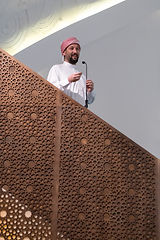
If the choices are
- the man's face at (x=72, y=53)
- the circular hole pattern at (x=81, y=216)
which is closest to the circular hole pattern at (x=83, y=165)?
the circular hole pattern at (x=81, y=216)

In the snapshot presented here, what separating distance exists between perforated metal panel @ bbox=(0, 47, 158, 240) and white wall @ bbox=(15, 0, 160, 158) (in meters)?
2.96

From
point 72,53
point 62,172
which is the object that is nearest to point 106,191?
point 62,172

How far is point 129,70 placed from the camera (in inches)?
229

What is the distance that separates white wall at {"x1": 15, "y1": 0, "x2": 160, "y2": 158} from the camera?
18.3 feet

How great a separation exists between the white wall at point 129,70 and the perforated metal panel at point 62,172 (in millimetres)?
2961

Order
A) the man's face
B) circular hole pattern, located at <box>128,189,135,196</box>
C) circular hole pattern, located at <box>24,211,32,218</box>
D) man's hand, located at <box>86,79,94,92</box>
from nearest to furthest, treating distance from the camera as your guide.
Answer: circular hole pattern, located at <box>24,211,32,218</box>
circular hole pattern, located at <box>128,189,135,196</box>
man's hand, located at <box>86,79,94,92</box>
the man's face

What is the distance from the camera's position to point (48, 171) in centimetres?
240

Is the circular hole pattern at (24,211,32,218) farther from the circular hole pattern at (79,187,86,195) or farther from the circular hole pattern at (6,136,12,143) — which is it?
the circular hole pattern at (6,136,12,143)

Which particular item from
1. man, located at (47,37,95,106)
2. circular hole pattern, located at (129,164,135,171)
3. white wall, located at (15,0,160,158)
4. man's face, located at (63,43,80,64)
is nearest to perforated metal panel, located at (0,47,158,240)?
circular hole pattern, located at (129,164,135,171)

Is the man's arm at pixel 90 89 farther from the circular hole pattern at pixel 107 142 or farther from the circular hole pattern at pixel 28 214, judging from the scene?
the circular hole pattern at pixel 28 214

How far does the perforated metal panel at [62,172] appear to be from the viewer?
2.33 m

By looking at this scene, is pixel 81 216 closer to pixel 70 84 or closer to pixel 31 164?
pixel 31 164

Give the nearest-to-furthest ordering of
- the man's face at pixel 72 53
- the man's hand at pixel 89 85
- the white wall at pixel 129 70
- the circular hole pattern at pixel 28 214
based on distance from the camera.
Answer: the circular hole pattern at pixel 28 214, the man's hand at pixel 89 85, the man's face at pixel 72 53, the white wall at pixel 129 70

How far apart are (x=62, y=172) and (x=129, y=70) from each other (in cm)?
381
